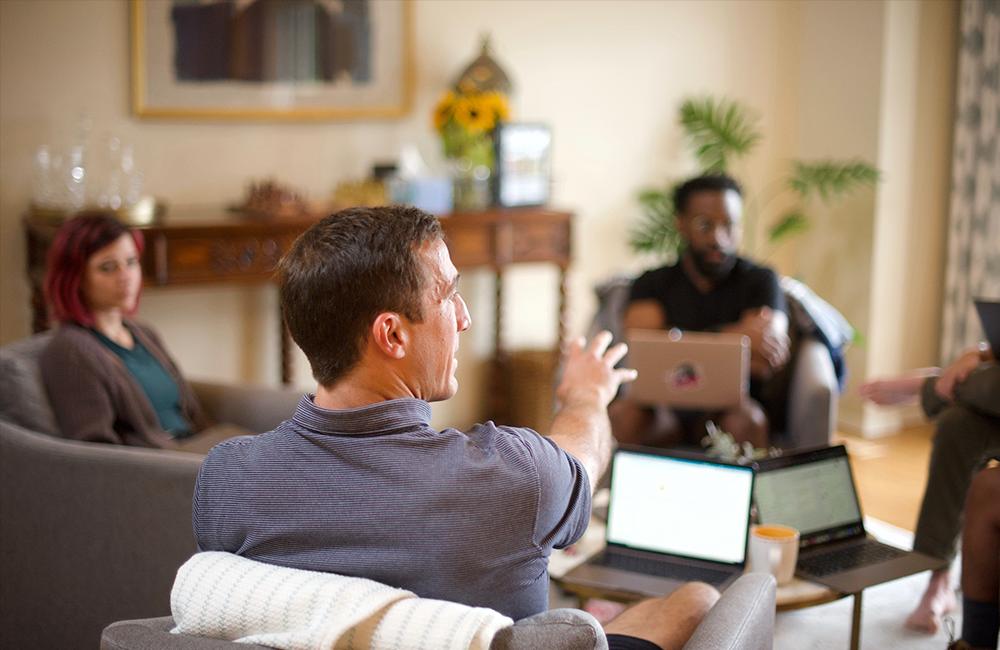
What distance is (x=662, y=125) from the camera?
4863 mm

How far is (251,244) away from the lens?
3.68 metres

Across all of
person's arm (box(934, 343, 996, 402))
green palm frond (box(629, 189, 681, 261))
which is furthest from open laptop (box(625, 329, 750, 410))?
green palm frond (box(629, 189, 681, 261))

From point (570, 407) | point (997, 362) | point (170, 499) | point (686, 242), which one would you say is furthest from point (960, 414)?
point (170, 499)

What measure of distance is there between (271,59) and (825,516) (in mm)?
2493

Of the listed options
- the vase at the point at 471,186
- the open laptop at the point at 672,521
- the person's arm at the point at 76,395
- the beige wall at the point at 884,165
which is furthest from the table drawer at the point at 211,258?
the beige wall at the point at 884,165

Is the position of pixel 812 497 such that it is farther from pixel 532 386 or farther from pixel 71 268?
pixel 532 386

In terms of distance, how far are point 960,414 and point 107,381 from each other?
6.76 feet

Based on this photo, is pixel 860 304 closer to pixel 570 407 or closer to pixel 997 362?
pixel 997 362

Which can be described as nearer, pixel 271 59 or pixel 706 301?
pixel 706 301

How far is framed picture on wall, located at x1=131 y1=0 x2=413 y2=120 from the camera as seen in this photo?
12.5 feet

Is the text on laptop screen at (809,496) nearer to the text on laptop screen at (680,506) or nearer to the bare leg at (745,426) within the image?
the text on laptop screen at (680,506)

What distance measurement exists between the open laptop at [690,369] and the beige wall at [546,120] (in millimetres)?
1430

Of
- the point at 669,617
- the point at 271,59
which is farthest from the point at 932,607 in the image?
the point at 271,59

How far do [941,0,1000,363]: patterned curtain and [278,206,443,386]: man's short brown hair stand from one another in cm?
369
